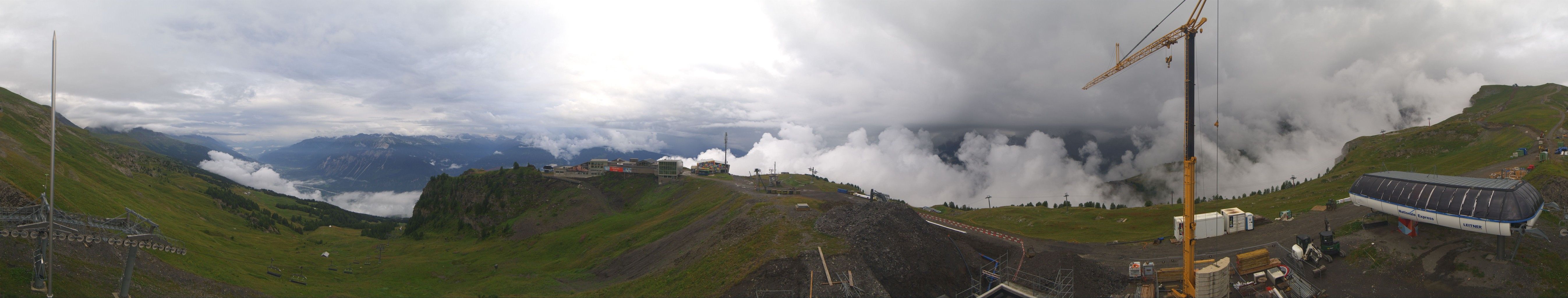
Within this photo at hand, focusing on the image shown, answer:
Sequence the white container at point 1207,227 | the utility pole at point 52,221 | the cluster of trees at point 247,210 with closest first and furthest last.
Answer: the utility pole at point 52,221
the white container at point 1207,227
the cluster of trees at point 247,210

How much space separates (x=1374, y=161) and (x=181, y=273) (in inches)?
9426

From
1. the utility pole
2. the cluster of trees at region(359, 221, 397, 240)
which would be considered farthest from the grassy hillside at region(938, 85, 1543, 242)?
the cluster of trees at region(359, 221, 397, 240)

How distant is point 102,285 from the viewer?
37219mm

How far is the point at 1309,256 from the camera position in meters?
44.7

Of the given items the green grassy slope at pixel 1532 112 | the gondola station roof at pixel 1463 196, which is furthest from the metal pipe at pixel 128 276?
the green grassy slope at pixel 1532 112

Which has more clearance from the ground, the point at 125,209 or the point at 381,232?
the point at 125,209

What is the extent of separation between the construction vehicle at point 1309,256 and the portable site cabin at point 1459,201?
646 cm

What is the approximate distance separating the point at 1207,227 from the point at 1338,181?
267 ft

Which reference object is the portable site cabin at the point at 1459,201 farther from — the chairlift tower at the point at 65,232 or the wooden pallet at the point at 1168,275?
the chairlift tower at the point at 65,232

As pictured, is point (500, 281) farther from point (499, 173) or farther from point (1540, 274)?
point (1540, 274)

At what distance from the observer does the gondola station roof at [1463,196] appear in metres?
36.7

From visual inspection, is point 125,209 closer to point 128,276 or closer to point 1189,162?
point 128,276

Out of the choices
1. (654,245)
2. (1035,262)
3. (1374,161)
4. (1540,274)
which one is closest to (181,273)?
(654,245)

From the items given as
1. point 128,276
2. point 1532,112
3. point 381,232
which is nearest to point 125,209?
point 128,276
